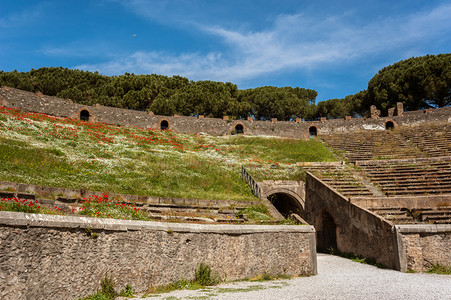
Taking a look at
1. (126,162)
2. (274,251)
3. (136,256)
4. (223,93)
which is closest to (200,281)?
(136,256)

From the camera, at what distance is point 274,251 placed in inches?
421

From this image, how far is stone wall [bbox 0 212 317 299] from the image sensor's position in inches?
220

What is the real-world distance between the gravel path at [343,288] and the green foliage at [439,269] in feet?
1.65

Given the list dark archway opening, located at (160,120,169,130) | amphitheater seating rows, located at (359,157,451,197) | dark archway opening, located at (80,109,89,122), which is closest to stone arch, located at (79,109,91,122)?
dark archway opening, located at (80,109,89,122)

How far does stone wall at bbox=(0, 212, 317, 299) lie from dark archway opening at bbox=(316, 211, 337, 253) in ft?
24.7

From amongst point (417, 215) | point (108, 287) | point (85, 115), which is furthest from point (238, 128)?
point (108, 287)

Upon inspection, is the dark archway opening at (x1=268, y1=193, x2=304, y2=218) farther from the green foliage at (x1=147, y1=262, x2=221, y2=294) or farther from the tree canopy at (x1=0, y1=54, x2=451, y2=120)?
the tree canopy at (x1=0, y1=54, x2=451, y2=120)

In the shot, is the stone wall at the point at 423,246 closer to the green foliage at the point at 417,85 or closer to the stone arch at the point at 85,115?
the stone arch at the point at 85,115

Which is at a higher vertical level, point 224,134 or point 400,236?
point 224,134

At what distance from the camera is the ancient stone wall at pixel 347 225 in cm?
1265

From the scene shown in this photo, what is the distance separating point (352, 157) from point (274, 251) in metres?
21.6

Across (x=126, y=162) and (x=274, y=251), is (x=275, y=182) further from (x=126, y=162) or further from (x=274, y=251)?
(x=274, y=251)

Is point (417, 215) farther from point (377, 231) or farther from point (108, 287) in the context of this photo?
point (108, 287)

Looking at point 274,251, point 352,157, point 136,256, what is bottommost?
point 274,251
